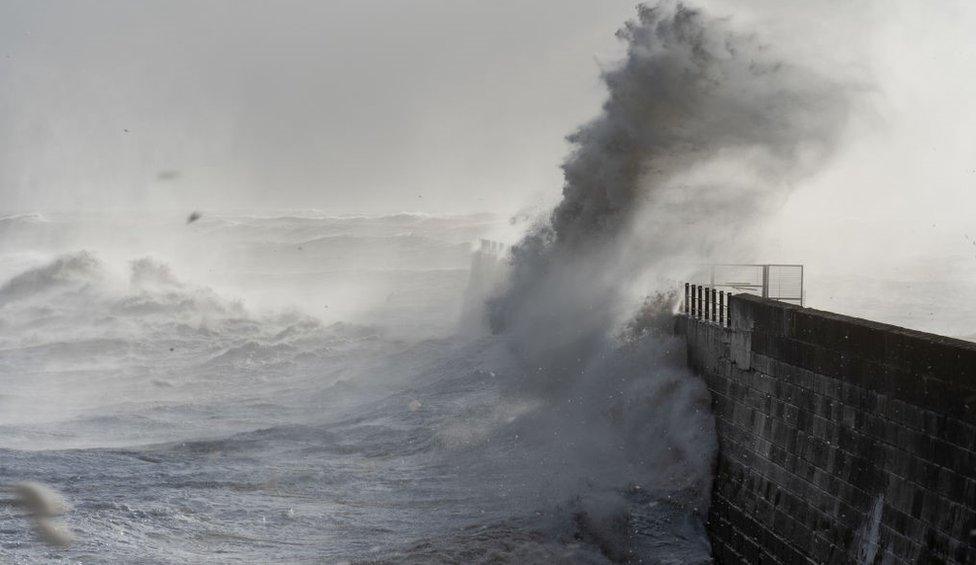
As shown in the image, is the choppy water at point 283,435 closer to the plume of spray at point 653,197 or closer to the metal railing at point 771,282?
the plume of spray at point 653,197

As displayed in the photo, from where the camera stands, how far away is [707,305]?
11961 millimetres

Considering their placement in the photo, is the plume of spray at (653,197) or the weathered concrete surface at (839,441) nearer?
the weathered concrete surface at (839,441)

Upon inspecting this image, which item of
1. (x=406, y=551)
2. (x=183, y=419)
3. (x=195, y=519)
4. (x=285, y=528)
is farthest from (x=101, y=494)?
(x=183, y=419)

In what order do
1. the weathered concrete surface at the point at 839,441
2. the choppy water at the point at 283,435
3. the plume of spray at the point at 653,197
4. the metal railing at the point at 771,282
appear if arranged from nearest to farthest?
1. the weathered concrete surface at the point at 839,441
2. the choppy water at the point at 283,435
3. the metal railing at the point at 771,282
4. the plume of spray at the point at 653,197

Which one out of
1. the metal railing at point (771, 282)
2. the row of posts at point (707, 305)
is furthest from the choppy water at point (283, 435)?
the metal railing at point (771, 282)

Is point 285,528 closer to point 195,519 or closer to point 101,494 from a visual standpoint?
point 195,519

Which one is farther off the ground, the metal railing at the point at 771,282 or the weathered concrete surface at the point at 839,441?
the metal railing at the point at 771,282

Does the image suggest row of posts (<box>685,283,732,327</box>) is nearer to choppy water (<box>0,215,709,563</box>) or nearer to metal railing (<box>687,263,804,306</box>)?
metal railing (<box>687,263,804,306</box>)

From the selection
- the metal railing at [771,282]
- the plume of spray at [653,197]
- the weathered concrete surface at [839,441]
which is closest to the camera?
the weathered concrete surface at [839,441]

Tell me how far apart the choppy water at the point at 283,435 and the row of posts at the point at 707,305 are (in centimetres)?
176

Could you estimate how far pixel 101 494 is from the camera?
12.9 metres

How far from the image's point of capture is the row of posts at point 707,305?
37.7 feet

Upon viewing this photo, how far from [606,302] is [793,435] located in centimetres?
669

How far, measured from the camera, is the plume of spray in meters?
13.4
